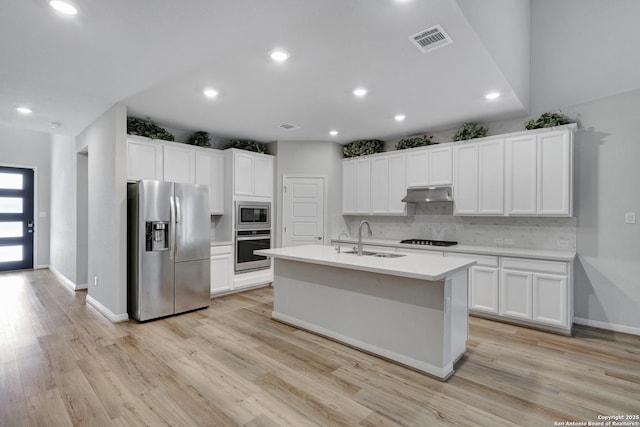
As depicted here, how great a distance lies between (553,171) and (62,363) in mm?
5451

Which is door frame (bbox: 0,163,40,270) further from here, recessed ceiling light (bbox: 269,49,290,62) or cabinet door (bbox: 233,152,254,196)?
recessed ceiling light (bbox: 269,49,290,62)

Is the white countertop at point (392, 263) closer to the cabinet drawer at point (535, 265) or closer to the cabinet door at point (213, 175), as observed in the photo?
the cabinet drawer at point (535, 265)

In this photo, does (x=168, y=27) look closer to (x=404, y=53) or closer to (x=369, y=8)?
(x=369, y=8)

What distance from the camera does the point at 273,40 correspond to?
243 cm

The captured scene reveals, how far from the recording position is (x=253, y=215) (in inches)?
217

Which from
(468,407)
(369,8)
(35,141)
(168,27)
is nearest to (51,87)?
(168,27)

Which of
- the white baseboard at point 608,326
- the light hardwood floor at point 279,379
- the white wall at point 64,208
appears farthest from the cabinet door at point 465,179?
the white wall at point 64,208

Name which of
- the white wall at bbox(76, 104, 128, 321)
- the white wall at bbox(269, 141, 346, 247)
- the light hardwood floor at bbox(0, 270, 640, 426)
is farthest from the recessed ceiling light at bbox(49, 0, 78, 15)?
the white wall at bbox(269, 141, 346, 247)

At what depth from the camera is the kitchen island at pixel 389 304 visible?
103 inches

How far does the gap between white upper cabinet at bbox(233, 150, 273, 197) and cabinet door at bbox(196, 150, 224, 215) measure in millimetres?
277

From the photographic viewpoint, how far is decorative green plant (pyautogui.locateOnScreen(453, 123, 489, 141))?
4.38 m

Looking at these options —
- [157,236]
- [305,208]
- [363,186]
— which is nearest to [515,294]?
[363,186]

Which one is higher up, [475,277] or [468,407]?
[475,277]

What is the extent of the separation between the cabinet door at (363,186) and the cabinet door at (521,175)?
216 cm
